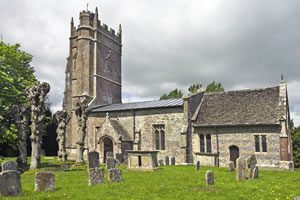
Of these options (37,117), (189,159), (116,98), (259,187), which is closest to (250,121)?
(189,159)

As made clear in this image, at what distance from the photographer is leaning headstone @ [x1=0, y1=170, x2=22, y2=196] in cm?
963

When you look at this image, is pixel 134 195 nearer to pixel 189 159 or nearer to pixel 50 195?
pixel 50 195

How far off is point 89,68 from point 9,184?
28.0 metres

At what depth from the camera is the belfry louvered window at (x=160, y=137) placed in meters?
27.5

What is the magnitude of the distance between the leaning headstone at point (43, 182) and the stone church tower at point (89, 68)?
2414 cm

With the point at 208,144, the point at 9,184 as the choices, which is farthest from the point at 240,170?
the point at 9,184

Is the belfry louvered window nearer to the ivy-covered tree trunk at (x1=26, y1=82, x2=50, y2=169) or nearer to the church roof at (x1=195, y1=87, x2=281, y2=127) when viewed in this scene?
the church roof at (x1=195, y1=87, x2=281, y2=127)

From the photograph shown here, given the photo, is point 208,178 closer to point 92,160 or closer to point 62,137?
point 92,160

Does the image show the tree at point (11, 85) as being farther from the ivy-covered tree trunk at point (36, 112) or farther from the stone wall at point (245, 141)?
the stone wall at point (245, 141)

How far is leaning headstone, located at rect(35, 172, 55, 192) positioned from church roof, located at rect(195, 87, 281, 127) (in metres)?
17.4

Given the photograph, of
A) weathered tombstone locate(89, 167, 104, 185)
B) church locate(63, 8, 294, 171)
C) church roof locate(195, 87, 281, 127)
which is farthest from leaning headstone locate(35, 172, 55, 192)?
church roof locate(195, 87, 281, 127)

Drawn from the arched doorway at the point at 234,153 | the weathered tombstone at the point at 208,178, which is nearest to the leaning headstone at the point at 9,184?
the weathered tombstone at the point at 208,178

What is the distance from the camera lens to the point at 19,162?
20656mm

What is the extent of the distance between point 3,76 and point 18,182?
12.8 metres
